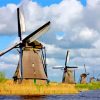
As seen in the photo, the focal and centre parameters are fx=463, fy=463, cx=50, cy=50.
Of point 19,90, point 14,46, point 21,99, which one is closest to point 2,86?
point 19,90

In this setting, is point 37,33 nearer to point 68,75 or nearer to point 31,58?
point 31,58

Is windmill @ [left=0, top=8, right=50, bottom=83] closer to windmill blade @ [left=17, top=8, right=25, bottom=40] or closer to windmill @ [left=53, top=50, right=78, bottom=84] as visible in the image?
windmill blade @ [left=17, top=8, right=25, bottom=40]

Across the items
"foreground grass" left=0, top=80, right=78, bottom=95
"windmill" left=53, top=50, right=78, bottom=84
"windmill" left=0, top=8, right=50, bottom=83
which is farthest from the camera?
"windmill" left=53, top=50, right=78, bottom=84

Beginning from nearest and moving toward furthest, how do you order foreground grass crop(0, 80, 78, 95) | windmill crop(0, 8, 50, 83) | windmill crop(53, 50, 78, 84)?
1. foreground grass crop(0, 80, 78, 95)
2. windmill crop(0, 8, 50, 83)
3. windmill crop(53, 50, 78, 84)

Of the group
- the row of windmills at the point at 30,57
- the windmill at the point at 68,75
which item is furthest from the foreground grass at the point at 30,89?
the windmill at the point at 68,75

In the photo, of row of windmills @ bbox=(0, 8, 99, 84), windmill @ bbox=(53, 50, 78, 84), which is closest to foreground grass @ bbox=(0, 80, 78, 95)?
row of windmills @ bbox=(0, 8, 99, 84)

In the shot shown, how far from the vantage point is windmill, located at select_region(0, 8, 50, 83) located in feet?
199

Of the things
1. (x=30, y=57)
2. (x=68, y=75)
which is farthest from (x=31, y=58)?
(x=68, y=75)

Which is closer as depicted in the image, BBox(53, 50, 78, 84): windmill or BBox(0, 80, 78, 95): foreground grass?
BBox(0, 80, 78, 95): foreground grass

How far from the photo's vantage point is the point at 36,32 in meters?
61.7

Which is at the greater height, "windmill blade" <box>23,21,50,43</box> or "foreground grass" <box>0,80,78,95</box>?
"windmill blade" <box>23,21,50,43</box>

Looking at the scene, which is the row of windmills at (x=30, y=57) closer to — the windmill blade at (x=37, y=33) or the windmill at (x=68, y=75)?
the windmill blade at (x=37, y=33)

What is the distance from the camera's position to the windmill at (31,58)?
60700 mm

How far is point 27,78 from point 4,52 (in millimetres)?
4555
